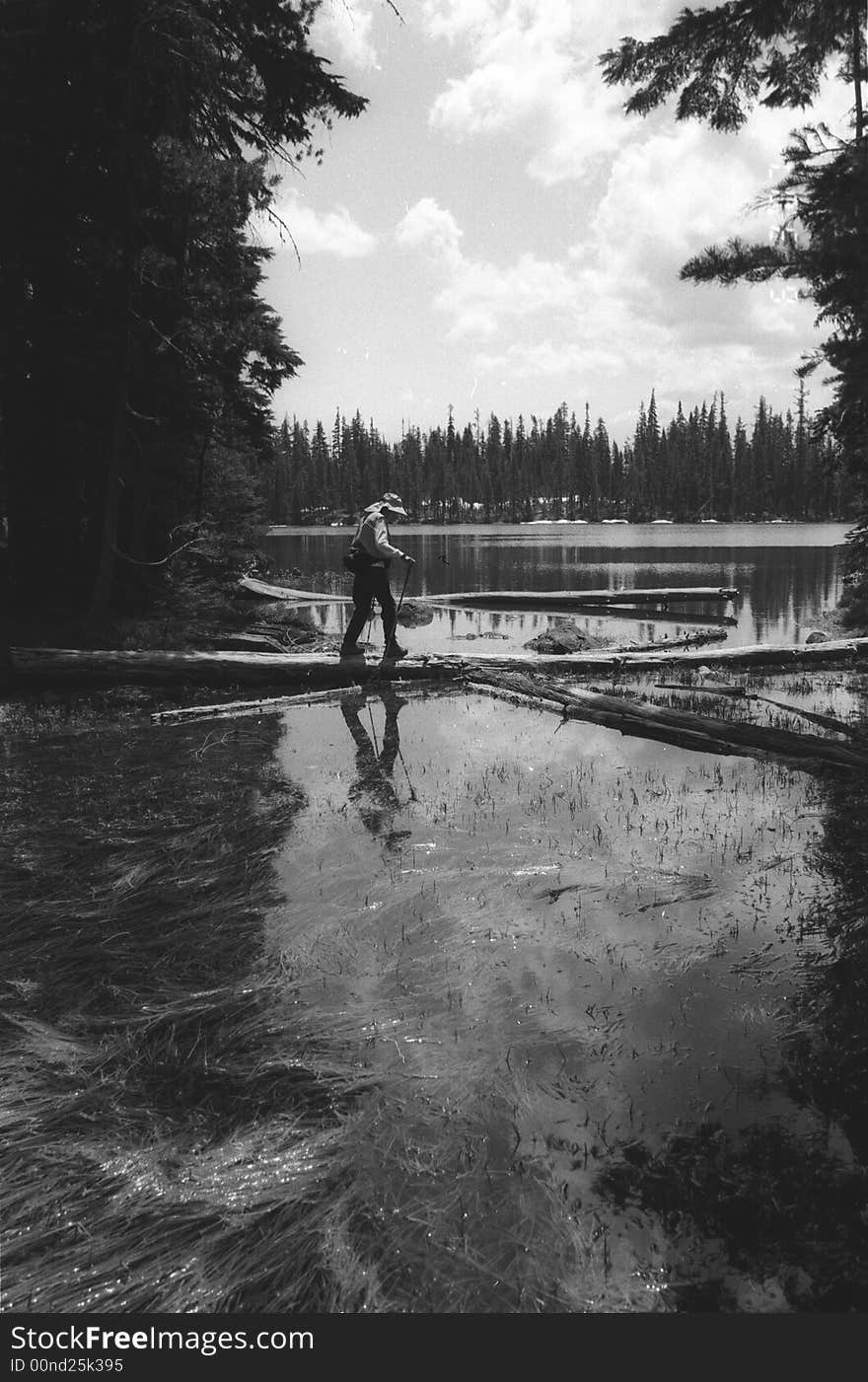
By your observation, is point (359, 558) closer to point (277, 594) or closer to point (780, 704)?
point (780, 704)

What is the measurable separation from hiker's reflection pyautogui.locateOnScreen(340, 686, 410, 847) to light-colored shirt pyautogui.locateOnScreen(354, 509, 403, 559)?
Answer: 2247 millimetres

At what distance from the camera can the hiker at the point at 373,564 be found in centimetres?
1210

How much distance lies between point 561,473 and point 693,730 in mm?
150686

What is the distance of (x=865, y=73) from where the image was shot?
927 cm

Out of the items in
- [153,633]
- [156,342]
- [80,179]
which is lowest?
[153,633]

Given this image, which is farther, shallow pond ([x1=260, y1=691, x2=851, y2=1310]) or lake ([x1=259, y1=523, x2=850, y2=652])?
lake ([x1=259, y1=523, x2=850, y2=652])

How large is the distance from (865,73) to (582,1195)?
12445 mm

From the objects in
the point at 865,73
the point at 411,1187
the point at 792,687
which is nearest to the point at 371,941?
the point at 411,1187

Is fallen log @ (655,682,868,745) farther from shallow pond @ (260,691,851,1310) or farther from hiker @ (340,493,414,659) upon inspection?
hiker @ (340,493,414,659)

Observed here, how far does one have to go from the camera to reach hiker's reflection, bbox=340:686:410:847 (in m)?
6.22

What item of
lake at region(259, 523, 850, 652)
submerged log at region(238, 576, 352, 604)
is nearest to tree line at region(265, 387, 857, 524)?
lake at region(259, 523, 850, 652)

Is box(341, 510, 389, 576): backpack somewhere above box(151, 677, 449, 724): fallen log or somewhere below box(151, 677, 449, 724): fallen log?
above

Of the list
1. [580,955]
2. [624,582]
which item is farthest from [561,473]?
[580,955]

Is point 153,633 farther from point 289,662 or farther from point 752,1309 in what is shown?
point 752,1309
